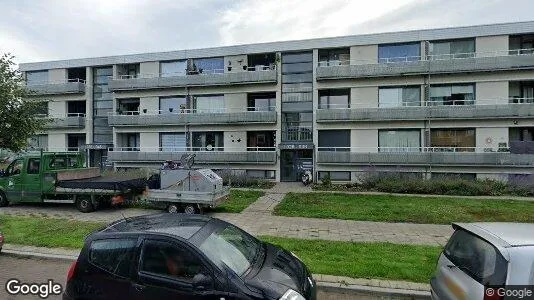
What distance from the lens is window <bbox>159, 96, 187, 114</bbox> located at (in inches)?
1070

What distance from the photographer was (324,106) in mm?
24547

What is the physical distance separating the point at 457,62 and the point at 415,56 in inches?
107

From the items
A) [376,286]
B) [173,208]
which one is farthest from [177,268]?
[173,208]

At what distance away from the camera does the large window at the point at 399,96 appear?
75.6 feet

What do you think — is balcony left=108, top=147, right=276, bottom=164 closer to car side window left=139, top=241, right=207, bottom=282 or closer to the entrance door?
the entrance door

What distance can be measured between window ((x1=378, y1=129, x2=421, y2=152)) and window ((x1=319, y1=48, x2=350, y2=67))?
6.07 metres

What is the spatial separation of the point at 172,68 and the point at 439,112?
21258mm

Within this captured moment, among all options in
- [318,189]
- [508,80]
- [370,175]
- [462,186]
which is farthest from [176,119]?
[508,80]

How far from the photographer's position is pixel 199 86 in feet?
86.7

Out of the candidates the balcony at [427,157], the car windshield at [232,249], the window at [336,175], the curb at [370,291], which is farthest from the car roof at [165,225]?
the window at [336,175]
